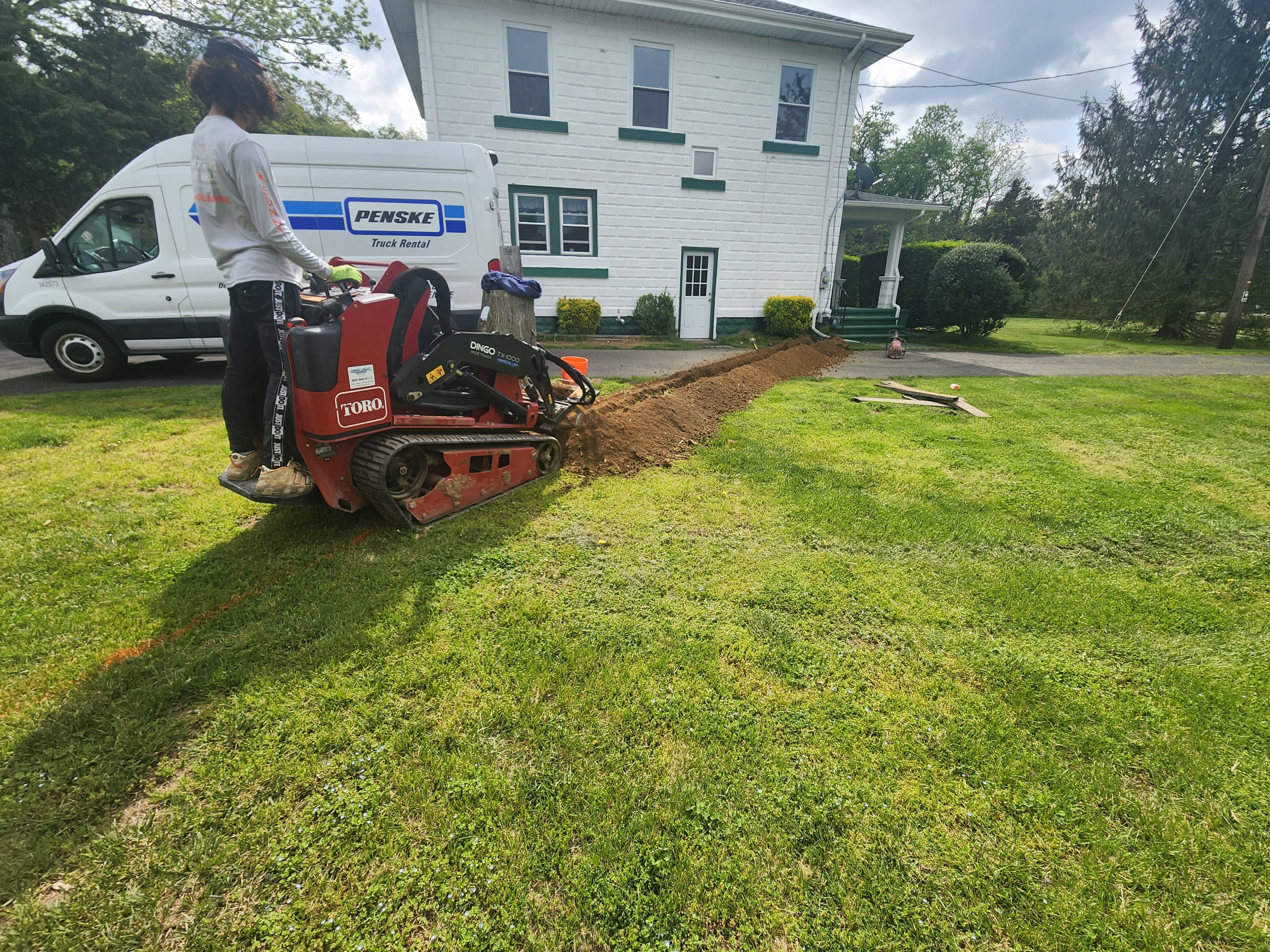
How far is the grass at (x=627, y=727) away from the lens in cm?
146

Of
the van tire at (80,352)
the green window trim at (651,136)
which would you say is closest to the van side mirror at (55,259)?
the van tire at (80,352)

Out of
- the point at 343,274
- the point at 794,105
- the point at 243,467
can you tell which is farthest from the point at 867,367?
the point at 243,467

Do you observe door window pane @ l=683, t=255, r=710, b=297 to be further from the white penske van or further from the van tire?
the van tire

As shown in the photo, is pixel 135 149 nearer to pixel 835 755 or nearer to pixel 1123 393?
pixel 835 755

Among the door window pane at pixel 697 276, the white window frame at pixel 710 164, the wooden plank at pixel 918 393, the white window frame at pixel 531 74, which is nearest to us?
the wooden plank at pixel 918 393

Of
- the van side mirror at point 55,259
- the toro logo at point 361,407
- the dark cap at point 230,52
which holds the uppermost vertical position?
the dark cap at point 230,52

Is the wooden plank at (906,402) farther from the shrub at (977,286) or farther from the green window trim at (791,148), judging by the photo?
the shrub at (977,286)

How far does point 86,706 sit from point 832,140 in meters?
16.6

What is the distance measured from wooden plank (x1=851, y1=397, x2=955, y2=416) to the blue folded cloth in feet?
16.0

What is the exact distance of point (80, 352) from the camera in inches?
284

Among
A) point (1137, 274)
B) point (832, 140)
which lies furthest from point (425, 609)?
point (1137, 274)

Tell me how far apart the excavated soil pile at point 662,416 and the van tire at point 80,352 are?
693 cm

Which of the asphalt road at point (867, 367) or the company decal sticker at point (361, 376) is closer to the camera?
the company decal sticker at point (361, 376)

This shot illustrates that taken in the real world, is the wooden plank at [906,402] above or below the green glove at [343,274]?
below
